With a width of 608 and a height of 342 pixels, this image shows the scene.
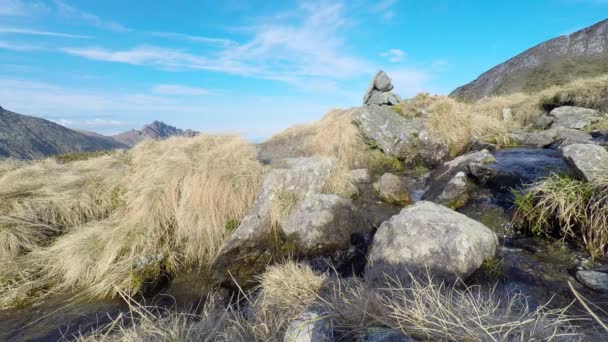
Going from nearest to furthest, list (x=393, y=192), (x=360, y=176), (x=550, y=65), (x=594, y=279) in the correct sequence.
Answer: (x=594, y=279) < (x=393, y=192) < (x=360, y=176) < (x=550, y=65)

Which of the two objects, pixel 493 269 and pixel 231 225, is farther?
pixel 231 225

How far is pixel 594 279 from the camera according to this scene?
315 centimetres

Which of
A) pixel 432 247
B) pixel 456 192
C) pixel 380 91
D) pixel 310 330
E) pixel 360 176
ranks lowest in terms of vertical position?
pixel 432 247

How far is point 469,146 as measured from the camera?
28.1 ft

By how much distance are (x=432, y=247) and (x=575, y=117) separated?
9.90 metres

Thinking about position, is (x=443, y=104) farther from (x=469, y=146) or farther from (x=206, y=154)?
(x=206, y=154)

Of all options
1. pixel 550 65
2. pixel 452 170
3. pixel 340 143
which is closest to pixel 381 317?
pixel 452 170

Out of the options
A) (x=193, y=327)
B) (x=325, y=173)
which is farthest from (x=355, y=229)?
(x=193, y=327)

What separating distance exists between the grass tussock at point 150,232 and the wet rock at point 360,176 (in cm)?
270

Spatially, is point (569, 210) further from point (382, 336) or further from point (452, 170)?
point (382, 336)

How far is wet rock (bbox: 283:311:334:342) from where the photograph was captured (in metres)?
1.87

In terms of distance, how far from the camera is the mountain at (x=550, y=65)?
23280 mm

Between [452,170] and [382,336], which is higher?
[452,170]

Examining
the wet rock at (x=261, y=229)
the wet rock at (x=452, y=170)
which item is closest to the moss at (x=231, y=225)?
the wet rock at (x=261, y=229)
